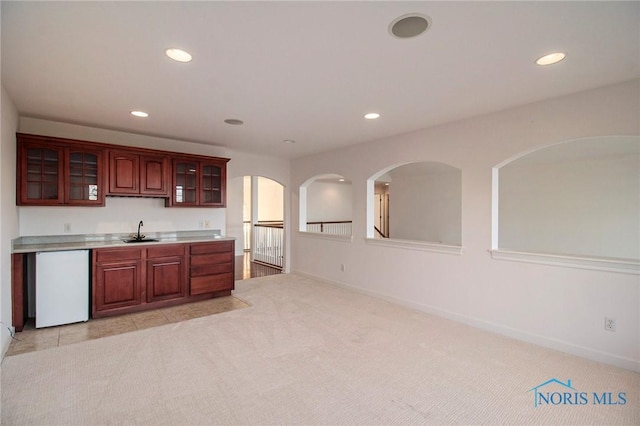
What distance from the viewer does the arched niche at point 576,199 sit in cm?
532

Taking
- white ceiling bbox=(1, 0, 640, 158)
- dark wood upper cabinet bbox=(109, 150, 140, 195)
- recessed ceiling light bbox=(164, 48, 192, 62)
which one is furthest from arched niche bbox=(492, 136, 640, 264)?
dark wood upper cabinet bbox=(109, 150, 140, 195)

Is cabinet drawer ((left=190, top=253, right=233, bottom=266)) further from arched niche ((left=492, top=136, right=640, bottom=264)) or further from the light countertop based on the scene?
arched niche ((left=492, top=136, right=640, bottom=264))

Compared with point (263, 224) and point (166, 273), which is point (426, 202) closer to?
point (263, 224)

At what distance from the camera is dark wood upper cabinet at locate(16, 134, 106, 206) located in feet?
11.9

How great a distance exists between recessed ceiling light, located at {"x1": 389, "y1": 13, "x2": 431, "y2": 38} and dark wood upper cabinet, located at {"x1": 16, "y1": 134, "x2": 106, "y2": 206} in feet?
13.1

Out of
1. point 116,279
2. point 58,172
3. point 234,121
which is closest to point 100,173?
point 58,172

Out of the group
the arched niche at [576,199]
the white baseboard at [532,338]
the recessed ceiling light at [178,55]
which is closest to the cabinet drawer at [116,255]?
the recessed ceiling light at [178,55]

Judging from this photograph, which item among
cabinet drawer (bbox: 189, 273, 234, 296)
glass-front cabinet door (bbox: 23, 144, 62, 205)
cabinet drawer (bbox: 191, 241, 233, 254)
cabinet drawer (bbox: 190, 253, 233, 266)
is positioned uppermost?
glass-front cabinet door (bbox: 23, 144, 62, 205)

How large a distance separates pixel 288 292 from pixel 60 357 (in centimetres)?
293

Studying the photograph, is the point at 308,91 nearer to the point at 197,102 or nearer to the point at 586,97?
the point at 197,102

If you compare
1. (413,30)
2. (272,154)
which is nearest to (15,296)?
(272,154)

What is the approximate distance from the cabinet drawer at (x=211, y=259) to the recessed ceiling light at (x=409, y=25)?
3.93 metres

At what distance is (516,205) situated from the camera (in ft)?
22.2

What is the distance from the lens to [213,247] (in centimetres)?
477
